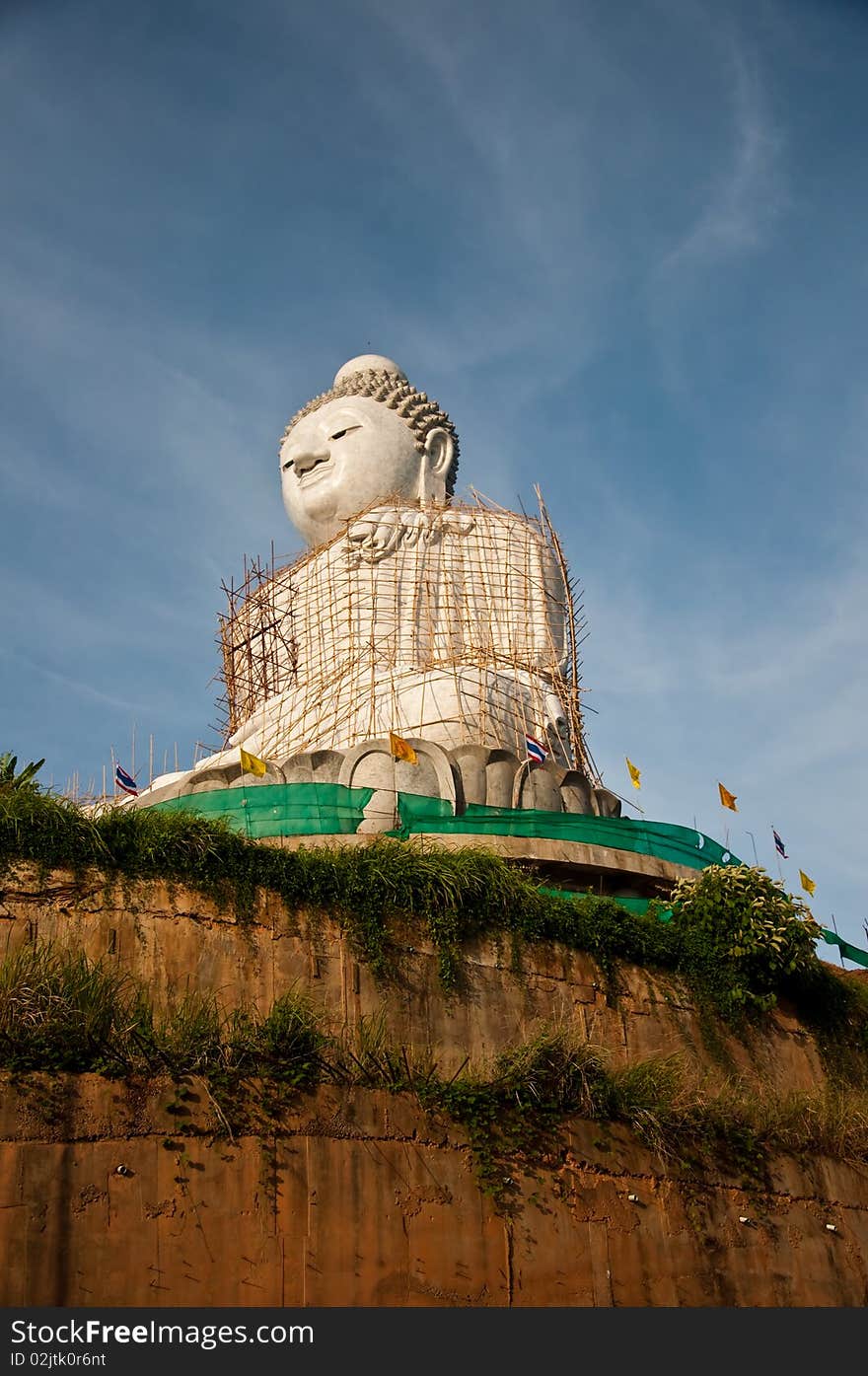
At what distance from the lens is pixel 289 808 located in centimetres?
1565

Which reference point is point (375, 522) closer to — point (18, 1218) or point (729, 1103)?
point (729, 1103)

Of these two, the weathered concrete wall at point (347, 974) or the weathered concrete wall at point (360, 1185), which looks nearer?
the weathered concrete wall at point (360, 1185)

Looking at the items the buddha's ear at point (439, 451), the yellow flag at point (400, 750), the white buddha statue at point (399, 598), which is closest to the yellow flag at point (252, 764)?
the yellow flag at point (400, 750)

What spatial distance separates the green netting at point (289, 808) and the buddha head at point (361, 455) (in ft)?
27.4

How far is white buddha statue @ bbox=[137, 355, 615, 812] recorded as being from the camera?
1933 centimetres

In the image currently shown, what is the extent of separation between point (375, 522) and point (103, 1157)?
1357 centimetres

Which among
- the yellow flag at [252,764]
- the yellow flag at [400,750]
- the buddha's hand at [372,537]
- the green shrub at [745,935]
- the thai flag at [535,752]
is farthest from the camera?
the buddha's hand at [372,537]

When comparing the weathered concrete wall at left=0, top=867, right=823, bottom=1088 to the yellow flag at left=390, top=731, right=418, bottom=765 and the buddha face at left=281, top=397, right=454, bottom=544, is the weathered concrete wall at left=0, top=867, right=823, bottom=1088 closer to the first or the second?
the yellow flag at left=390, top=731, right=418, bottom=765

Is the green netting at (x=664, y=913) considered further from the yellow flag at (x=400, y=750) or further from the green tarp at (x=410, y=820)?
the yellow flag at (x=400, y=750)

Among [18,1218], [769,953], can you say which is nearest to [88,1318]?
[18,1218]

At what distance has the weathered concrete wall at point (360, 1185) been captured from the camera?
10.1 m

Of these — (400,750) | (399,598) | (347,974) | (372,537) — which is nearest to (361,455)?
(372,537)

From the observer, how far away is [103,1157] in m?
10.3

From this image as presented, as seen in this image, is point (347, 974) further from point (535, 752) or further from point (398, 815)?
point (535, 752)
